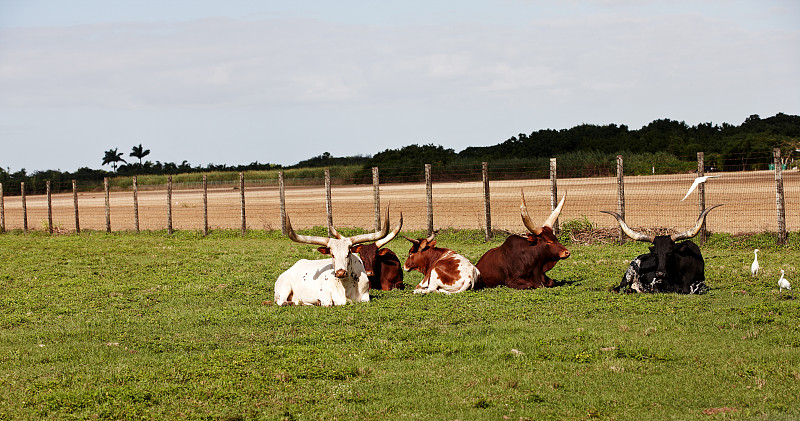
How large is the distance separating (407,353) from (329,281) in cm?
393

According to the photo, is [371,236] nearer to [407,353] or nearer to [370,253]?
[370,253]

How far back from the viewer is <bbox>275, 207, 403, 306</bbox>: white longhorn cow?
1195cm

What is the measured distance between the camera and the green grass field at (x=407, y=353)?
6707 mm

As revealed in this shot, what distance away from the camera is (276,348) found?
8703 millimetres

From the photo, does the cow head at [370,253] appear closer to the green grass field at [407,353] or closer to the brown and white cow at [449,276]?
the green grass field at [407,353]

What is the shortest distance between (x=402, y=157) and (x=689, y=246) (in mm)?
53605

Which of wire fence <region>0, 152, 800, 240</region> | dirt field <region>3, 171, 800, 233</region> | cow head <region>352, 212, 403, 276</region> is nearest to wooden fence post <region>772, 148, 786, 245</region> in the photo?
wire fence <region>0, 152, 800, 240</region>

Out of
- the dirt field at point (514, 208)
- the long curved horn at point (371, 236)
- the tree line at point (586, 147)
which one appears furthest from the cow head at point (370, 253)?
the tree line at point (586, 147)

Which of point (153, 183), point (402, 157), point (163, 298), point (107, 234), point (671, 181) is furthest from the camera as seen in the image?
point (153, 183)

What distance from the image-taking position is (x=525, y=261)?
13.2 m

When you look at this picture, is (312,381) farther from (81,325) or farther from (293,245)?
(293,245)

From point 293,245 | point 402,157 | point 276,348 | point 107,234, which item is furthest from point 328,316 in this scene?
point 402,157

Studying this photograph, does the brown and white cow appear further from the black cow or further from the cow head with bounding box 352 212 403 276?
the black cow

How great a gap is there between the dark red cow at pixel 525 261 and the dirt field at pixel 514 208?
26.7ft
